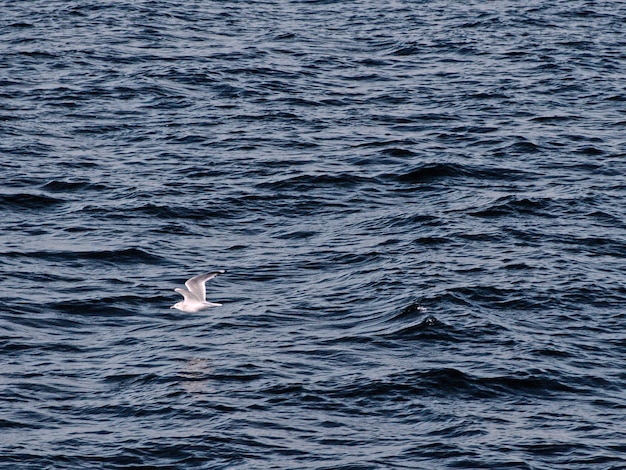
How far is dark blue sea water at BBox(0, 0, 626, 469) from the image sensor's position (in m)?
29.8

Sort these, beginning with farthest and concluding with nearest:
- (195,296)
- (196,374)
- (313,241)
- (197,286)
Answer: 1. (313,241)
2. (195,296)
3. (197,286)
4. (196,374)

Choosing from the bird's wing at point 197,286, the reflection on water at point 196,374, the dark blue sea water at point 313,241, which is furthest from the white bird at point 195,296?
the reflection on water at point 196,374

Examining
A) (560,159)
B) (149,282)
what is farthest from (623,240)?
(149,282)

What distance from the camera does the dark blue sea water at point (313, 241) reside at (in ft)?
97.8

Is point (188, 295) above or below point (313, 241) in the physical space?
above

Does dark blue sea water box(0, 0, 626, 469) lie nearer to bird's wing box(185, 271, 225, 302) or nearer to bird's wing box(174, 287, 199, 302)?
bird's wing box(174, 287, 199, 302)

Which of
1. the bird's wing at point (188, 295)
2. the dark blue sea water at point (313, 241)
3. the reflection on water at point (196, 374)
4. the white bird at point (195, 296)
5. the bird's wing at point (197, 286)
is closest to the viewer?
the dark blue sea water at point (313, 241)

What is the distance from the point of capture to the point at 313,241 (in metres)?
40.2

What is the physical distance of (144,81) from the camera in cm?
5522

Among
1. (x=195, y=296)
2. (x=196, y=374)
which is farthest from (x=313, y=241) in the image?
(x=196, y=374)

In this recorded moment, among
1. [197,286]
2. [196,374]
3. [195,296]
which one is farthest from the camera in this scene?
[195,296]

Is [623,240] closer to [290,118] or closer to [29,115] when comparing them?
[290,118]

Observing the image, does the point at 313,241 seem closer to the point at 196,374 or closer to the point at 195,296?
the point at 195,296

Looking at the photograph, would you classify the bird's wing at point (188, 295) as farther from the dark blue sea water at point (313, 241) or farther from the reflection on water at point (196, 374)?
the reflection on water at point (196, 374)
